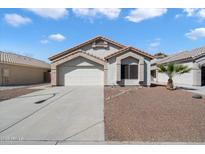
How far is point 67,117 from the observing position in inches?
268

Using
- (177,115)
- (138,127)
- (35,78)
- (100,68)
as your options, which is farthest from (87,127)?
(35,78)

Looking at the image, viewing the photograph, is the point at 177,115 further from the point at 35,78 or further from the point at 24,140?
the point at 35,78

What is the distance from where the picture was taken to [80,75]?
20.2 m

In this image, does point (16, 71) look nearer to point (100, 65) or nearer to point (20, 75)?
point (20, 75)

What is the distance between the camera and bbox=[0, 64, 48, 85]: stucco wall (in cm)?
2238

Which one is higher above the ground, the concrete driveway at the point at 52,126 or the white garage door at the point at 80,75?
the white garage door at the point at 80,75

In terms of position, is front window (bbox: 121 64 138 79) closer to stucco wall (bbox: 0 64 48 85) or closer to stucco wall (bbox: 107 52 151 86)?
stucco wall (bbox: 107 52 151 86)

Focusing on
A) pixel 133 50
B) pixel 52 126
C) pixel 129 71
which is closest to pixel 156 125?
pixel 52 126

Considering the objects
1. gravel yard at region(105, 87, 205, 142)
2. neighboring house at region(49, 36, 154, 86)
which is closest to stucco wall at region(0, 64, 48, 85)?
neighboring house at region(49, 36, 154, 86)

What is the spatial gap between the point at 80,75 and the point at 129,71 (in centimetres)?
593

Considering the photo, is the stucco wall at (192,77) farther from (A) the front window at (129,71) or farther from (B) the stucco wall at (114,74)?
(A) the front window at (129,71)

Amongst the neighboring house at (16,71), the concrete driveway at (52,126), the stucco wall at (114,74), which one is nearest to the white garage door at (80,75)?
the stucco wall at (114,74)

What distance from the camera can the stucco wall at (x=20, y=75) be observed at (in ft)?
73.4

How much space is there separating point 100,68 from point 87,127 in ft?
48.9
